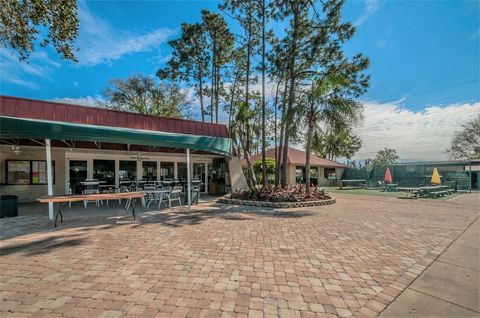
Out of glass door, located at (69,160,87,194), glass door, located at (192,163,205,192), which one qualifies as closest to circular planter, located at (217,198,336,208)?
glass door, located at (192,163,205,192)

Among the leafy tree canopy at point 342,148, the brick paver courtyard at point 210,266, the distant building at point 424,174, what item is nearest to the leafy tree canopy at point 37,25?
the brick paver courtyard at point 210,266

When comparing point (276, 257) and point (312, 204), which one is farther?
point (312, 204)

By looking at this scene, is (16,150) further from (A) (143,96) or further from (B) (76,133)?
(A) (143,96)

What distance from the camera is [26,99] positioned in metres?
9.85

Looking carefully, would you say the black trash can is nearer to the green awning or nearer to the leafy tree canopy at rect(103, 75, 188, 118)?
the green awning

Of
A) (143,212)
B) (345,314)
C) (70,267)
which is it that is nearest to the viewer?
(345,314)

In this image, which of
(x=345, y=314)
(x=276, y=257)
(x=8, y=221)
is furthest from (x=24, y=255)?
(x=345, y=314)

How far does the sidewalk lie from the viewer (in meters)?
2.78

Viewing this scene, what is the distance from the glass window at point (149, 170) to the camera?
540 inches

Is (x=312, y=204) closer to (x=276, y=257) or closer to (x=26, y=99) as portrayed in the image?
(x=276, y=257)

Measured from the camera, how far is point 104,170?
41.8 feet

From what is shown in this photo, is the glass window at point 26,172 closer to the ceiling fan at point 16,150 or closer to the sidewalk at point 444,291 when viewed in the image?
the ceiling fan at point 16,150

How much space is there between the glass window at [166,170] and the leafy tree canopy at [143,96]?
13049 mm

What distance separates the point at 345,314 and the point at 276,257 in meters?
1.79
